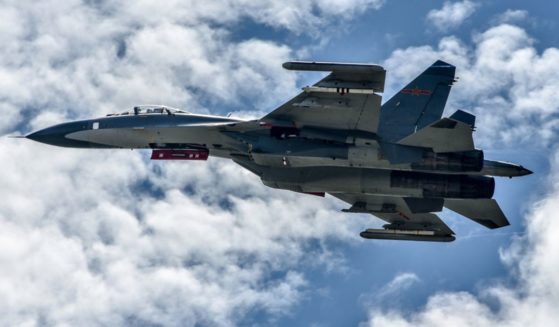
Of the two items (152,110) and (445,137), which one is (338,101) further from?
(152,110)

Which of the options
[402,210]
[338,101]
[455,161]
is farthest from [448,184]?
[338,101]

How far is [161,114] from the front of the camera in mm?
45875

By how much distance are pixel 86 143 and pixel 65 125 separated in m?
1.30

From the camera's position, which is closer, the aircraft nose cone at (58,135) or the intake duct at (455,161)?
the intake duct at (455,161)

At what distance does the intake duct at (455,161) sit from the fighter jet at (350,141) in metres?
0.04

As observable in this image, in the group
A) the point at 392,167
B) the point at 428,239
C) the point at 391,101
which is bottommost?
the point at 428,239

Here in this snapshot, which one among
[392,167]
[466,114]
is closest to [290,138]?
[392,167]

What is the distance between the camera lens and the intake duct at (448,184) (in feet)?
145

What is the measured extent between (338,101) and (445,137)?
4584 millimetres

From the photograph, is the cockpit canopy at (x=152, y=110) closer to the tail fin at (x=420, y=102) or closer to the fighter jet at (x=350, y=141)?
the fighter jet at (x=350, y=141)

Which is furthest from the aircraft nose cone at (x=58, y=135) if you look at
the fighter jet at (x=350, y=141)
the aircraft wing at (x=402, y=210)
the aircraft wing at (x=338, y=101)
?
the aircraft wing at (x=402, y=210)

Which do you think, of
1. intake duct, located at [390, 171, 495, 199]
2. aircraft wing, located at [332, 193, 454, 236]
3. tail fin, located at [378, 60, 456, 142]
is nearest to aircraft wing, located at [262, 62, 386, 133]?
intake duct, located at [390, 171, 495, 199]

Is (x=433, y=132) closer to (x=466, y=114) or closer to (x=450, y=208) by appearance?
(x=466, y=114)

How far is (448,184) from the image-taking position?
4428cm
